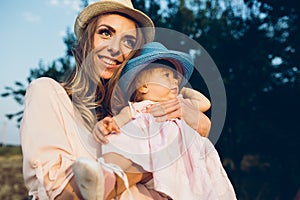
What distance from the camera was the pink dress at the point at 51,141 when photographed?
4.03ft

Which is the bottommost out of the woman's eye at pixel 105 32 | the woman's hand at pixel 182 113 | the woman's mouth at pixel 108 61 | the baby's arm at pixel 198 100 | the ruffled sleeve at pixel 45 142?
the ruffled sleeve at pixel 45 142

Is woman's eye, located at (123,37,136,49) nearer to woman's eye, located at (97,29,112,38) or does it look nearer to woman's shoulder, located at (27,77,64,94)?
woman's eye, located at (97,29,112,38)

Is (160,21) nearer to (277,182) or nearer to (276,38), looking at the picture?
(276,38)

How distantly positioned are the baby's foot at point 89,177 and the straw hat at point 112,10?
88 cm

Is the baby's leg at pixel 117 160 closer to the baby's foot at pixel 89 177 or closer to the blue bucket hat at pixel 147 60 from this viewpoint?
the baby's foot at pixel 89 177

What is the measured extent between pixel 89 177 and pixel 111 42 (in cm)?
78

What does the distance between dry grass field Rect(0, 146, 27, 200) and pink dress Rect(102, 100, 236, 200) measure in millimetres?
6835

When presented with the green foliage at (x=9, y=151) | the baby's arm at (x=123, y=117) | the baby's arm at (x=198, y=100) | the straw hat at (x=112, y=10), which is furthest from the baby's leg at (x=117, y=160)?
the green foliage at (x=9, y=151)

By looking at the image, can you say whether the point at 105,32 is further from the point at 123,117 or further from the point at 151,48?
the point at 123,117

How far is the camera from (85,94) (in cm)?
155

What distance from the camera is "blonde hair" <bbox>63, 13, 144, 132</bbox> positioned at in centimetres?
149

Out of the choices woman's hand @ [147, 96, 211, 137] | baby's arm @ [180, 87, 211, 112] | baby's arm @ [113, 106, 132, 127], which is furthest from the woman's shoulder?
baby's arm @ [180, 87, 211, 112]

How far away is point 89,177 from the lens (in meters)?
0.99

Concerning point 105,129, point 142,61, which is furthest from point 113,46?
point 105,129
